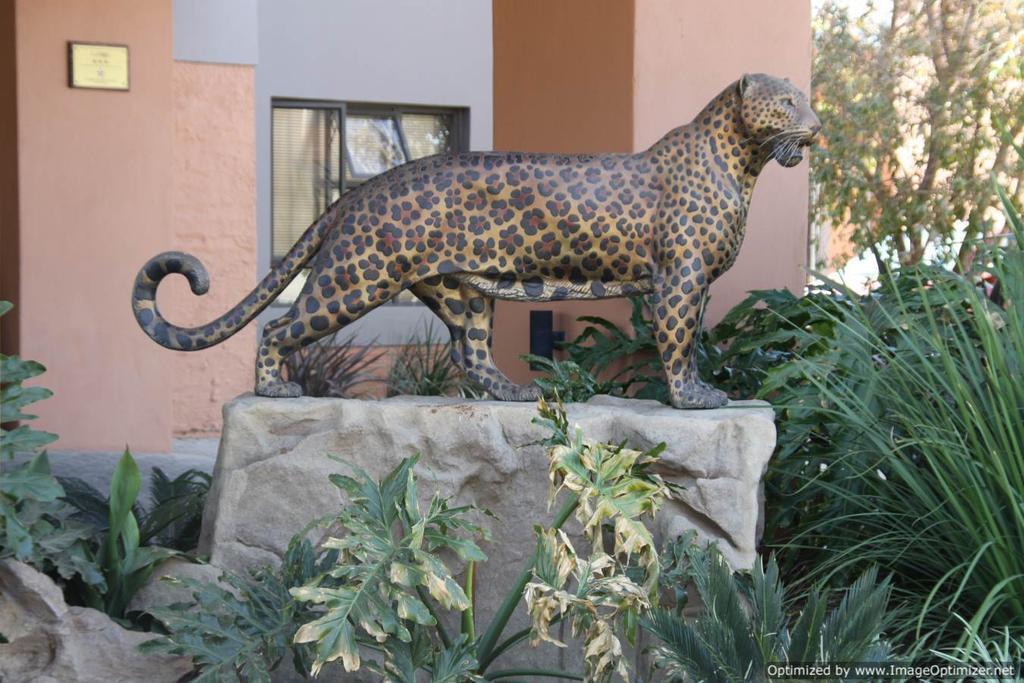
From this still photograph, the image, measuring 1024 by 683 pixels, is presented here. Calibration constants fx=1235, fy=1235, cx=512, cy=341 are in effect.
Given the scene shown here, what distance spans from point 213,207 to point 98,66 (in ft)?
4.99

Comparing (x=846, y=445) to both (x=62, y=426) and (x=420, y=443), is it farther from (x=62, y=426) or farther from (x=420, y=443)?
(x=62, y=426)

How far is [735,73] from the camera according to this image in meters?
4.70

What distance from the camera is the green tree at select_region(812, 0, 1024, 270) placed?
29.3 feet

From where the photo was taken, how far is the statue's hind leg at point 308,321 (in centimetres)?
348

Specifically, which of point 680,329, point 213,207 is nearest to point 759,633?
point 680,329

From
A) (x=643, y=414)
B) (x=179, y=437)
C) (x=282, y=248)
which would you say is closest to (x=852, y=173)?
(x=282, y=248)

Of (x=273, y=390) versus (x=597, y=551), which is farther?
(x=273, y=390)

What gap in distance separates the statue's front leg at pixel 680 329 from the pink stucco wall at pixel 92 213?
407 centimetres

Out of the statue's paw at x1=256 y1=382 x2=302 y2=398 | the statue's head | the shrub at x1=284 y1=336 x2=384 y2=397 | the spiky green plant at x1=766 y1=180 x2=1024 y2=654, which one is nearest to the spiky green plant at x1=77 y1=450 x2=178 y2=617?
the statue's paw at x1=256 y1=382 x2=302 y2=398

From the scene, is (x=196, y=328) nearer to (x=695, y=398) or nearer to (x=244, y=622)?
(x=244, y=622)

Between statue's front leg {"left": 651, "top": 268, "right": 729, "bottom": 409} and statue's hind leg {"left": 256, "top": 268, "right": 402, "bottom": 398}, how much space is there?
751mm

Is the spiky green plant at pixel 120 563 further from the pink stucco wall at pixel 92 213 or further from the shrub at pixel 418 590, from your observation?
the pink stucco wall at pixel 92 213

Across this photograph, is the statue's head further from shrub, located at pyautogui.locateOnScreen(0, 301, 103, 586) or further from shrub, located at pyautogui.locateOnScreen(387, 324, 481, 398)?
shrub, located at pyautogui.locateOnScreen(387, 324, 481, 398)

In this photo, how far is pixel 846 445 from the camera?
368 cm
